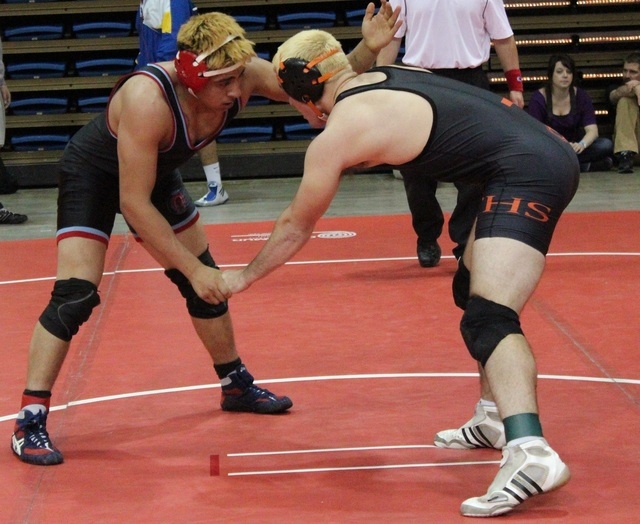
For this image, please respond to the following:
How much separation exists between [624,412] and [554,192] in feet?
3.63

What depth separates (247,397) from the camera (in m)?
4.23

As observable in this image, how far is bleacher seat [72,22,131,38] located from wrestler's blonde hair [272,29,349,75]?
7992 mm

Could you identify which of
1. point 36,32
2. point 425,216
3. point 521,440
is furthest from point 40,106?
point 521,440

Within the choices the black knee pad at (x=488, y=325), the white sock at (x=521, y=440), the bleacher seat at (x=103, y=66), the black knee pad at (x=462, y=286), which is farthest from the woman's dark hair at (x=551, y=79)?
the white sock at (x=521, y=440)

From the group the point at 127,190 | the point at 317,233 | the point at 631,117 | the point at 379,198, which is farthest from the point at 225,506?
the point at 631,117

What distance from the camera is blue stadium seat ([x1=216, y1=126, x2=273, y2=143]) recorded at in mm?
10984

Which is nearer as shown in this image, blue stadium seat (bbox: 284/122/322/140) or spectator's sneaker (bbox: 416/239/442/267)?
spectator's sneaker (bbox: 416/239/442/267)

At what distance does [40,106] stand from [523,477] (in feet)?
29.4

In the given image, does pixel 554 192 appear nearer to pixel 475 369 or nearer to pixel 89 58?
pixel 475 369

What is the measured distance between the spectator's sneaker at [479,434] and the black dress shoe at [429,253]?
2.87 metres

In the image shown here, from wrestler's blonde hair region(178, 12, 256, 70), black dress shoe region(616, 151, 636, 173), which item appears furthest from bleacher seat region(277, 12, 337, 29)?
wrestler's blonde hair region(178, 12, 256, 70)

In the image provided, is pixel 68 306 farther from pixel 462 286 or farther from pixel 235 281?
pixel 462 286

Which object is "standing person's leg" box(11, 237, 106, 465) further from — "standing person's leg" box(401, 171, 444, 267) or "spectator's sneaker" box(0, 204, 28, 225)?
"spectator's sneaker" box(0, 204, 28, 225)

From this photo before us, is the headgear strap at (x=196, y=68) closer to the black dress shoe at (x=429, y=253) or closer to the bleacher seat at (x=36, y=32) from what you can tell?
the black dress shoe at (x=429, y=253)
